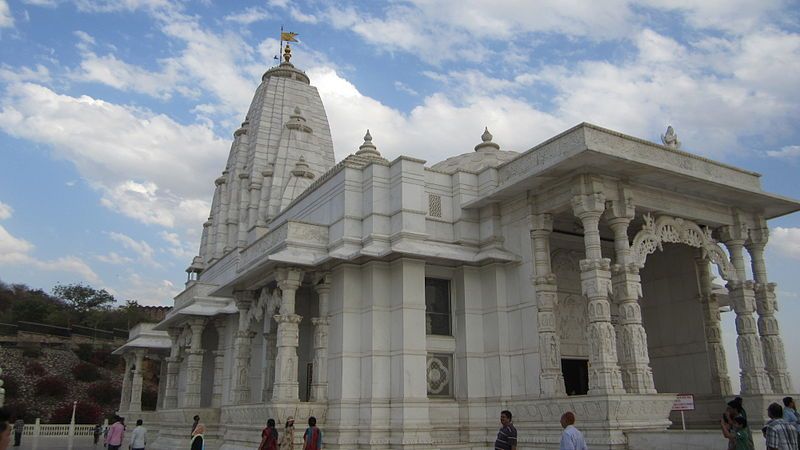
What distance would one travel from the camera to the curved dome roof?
19.7 metres

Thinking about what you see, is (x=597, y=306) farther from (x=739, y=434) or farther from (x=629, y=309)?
(x=739, y=434)

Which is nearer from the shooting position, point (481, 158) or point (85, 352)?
point (481, 158)

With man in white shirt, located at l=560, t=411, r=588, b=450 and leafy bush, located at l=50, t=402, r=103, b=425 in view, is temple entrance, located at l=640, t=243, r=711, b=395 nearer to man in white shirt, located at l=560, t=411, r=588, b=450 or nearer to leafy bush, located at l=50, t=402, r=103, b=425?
man in white shirt, located at l=560, t=411, r=588, b=450

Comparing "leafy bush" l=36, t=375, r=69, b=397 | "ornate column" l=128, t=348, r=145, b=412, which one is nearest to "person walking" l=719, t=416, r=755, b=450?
"ornate column" l=128, t=348, r=145, b=412

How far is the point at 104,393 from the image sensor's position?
1922 inches

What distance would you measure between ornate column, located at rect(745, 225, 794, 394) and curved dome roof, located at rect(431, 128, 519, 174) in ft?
23.4

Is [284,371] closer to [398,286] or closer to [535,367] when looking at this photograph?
[398,286]

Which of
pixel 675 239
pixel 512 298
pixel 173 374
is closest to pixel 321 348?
pixel 512 298

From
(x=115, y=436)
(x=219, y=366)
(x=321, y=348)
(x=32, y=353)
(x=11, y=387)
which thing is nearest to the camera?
(x=115, y=436)

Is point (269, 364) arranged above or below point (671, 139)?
below

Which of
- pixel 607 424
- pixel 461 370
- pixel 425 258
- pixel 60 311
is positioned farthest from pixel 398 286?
pixel 60 311

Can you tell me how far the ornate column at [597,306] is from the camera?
13.4 meters

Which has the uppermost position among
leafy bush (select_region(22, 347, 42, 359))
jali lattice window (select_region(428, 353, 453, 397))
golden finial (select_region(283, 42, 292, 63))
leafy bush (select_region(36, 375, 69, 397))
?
golden finial (select_region(283, 42, 292, 63))

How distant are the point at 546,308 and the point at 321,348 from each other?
566cm
